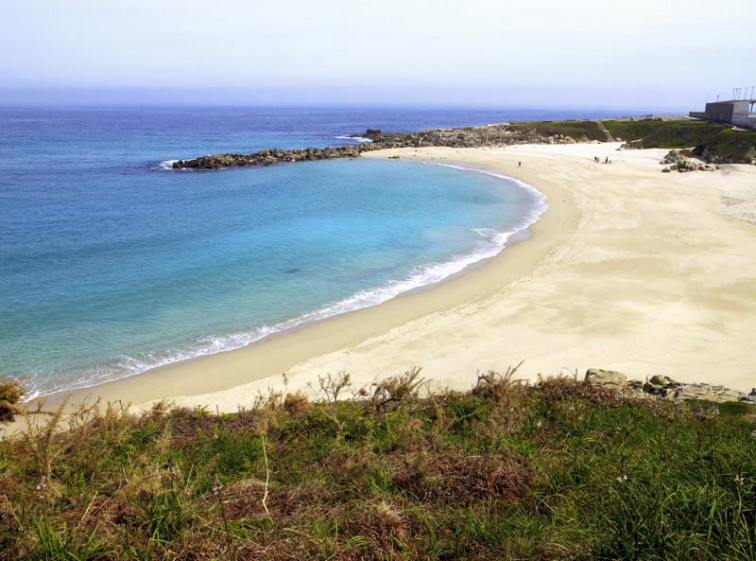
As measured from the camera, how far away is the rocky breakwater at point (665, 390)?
34.1 ft

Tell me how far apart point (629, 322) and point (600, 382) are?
7580 mm

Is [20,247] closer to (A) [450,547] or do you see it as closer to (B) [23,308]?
(B) [23,308]

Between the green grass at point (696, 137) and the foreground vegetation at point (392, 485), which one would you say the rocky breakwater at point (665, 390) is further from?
the green grass at point (696, 137)

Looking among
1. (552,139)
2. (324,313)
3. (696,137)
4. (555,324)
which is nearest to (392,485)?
(555,324)

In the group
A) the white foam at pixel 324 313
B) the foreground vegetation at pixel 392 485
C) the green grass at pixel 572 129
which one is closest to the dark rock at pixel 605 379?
the foreground vegetation at pixel 392 485

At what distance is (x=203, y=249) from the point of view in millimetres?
27812

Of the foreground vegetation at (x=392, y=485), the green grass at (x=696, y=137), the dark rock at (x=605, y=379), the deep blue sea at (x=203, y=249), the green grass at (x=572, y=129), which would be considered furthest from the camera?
the green grass at (x=572, y=129)

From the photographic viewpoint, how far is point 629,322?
58.2ft

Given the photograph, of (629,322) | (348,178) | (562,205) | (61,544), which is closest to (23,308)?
(61,544)

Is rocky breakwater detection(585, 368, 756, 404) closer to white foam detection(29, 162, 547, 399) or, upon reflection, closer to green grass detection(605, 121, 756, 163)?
white foam detection(29, 162, 547, 399)

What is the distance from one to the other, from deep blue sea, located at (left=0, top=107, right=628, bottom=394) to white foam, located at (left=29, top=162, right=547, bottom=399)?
0.08 metres

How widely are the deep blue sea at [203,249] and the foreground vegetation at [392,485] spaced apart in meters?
9.24

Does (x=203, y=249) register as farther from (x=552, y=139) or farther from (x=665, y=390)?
(x=552, y=139)

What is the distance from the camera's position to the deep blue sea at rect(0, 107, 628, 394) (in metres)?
17.2
